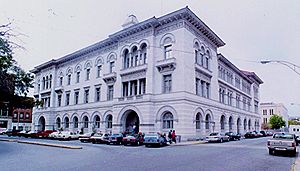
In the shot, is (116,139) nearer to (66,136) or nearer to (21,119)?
(66,136)

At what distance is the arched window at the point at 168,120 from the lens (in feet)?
105

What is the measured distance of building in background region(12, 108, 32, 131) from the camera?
75.4m

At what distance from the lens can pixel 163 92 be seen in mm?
32844

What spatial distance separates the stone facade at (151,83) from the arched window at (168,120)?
0.12 meters

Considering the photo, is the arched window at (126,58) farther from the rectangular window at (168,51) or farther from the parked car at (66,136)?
the parked car at (66,136)

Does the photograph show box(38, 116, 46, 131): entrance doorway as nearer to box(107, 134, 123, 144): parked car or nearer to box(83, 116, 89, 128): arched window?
box(83, 116, 89, 128): arched window

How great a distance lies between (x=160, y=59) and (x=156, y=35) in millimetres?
3419

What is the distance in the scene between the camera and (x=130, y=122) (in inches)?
1471

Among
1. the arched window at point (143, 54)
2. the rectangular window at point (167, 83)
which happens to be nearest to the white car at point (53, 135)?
the arched window at point (143, 54)

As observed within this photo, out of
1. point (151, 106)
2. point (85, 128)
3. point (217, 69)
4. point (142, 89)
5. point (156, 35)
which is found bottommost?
point (85, 128)

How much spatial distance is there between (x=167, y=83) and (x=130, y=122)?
844cm

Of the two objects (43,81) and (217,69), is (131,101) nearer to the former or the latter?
(217,69)

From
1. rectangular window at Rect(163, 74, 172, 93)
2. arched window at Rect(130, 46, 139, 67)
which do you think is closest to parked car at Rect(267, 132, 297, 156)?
rectangular window at Rect(163, 74, 172, 93)

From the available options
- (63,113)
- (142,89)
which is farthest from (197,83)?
(63,113)
